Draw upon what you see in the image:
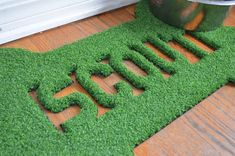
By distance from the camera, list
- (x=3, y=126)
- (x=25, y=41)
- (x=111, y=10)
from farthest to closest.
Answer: (x=111, y=10)
(x=25, y=41)
(x=3, y=126)

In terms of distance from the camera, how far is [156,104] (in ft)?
3.19

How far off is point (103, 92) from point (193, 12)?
551 mm

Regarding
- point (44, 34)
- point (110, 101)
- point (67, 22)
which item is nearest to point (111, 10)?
point (67, 22)

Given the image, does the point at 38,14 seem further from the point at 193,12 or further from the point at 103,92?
the point at 193,12

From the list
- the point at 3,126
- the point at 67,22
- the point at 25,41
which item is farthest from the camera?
the point at 67,22

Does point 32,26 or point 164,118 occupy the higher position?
point 32,26

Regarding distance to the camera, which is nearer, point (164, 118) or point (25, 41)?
point (164, 118)

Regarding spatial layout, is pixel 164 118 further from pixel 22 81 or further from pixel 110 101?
pixel 22 81

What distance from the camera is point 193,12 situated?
4.02 feet

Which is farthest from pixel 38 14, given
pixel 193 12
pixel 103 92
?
pixel 193 12

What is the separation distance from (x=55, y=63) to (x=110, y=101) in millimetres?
265

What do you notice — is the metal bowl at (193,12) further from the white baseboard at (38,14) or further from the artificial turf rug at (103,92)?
the white baseboard at (38,14)

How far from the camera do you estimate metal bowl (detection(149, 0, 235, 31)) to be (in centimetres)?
119

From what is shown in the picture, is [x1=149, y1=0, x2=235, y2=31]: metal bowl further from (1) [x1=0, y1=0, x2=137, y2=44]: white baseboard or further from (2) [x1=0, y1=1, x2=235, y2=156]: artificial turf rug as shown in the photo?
(1) [x1=0, y1=0, x2=137, y2=44]: white baseboard
